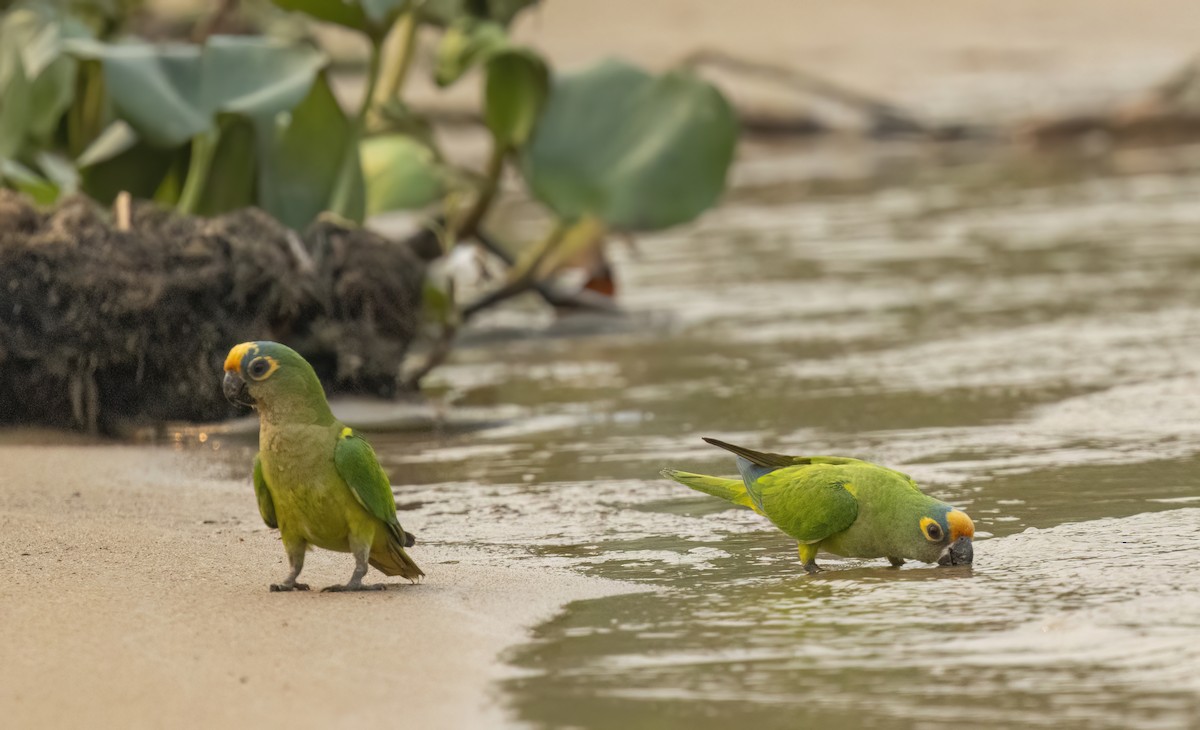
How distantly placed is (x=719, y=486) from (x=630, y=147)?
349 cm

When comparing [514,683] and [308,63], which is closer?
[514,683]

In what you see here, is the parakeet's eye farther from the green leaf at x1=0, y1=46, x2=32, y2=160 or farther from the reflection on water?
the green leaf at x1=0, y1=46, x2=32, y2=160

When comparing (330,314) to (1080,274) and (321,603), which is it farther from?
(1080,274)

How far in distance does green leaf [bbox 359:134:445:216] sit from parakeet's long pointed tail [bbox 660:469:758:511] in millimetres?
3207

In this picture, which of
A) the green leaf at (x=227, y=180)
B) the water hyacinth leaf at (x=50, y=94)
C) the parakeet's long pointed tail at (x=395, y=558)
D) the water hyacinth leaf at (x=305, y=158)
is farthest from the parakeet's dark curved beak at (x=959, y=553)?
the water hyacinth leaf at (x=50, y=94)

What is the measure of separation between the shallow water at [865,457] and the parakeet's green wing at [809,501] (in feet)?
0.36

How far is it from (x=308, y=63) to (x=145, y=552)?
247 cm

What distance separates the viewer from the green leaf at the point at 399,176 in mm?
6840

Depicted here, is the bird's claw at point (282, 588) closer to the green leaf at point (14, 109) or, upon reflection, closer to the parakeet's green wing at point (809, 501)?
the parakeet's green wing at point (809, 501)

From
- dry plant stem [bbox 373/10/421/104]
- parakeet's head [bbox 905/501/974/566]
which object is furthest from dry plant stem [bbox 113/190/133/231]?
parakeet's head [bbox 905/501/974/566]

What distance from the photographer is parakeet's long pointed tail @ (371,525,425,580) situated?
→ 3.51 metres

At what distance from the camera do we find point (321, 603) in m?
3.40

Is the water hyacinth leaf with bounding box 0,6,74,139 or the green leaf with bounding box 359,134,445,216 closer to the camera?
the water hyacinth leaf with bounding box 0,6,74,139

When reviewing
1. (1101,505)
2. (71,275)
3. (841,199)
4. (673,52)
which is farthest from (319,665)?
(673,52)
